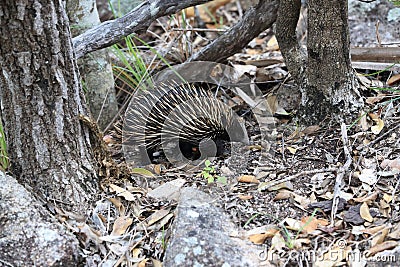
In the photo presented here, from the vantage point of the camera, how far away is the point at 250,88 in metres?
3.71

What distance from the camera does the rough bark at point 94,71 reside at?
3406mm

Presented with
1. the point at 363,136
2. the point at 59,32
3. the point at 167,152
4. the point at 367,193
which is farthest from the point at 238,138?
the point at 59,32

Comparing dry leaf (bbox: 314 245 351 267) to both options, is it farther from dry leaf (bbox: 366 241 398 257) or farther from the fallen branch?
the fallen branch

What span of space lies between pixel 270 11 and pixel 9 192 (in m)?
1.92

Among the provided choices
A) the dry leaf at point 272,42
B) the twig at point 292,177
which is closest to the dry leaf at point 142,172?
the twig at point 292,177

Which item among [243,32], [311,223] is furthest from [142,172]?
[243,32]

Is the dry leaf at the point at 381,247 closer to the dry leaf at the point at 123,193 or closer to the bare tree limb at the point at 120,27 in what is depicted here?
the dry leaf at the point at 123,193

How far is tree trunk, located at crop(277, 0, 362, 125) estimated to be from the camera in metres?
2.76

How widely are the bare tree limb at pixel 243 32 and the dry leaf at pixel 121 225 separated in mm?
1445

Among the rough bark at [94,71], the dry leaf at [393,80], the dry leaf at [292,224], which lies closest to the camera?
the dry leaf at [292,224]

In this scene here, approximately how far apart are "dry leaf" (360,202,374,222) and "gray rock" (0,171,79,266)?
4.11 ft

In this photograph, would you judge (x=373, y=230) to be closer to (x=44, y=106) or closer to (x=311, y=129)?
(x=311, y=129)

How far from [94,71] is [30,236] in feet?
5.28

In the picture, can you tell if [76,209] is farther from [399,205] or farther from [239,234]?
[399,205]
